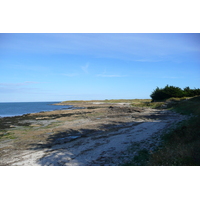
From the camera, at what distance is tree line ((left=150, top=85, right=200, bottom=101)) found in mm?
52919

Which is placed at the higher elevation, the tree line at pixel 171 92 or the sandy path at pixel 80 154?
the tree line at pixel 171 92

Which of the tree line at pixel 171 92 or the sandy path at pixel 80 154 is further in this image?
→ the tree line at pixel 171 92

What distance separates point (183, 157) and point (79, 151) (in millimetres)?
5480

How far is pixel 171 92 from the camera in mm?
54625

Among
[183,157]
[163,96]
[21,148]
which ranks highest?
[163,96]

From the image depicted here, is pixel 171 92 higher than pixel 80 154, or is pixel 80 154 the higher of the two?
pixel 171 92

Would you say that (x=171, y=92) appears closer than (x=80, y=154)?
No

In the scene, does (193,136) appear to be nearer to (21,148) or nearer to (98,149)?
(98,149)

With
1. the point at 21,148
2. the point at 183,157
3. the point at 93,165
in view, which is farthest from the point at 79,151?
the point at 183,157

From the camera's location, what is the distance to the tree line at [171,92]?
52919 mm

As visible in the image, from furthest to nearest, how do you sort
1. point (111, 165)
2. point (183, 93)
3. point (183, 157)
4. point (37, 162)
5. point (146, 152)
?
point (183, 93) → point (146, 152) → point (37, 162) → point (111, 165) → point (183, 157)

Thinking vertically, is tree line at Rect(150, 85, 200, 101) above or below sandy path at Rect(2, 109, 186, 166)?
above
